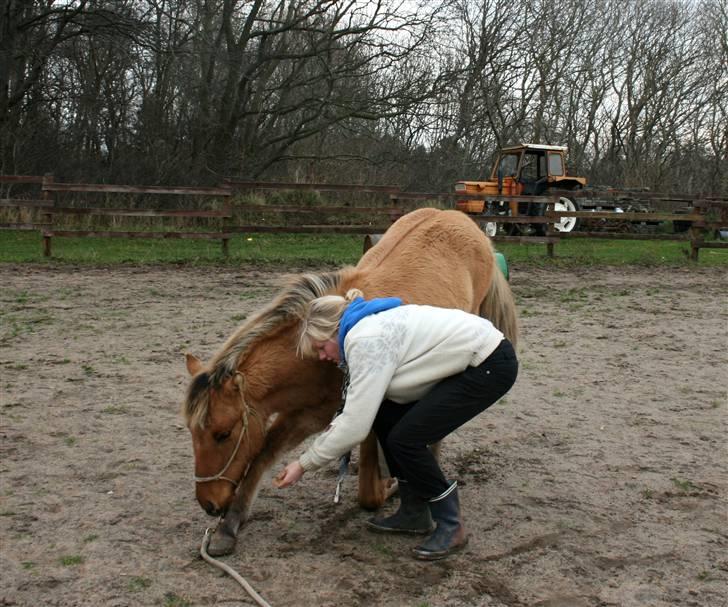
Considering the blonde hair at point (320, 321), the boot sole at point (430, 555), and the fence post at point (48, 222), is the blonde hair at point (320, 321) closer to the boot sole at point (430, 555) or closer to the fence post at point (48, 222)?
the boot sole at point (430, 555)

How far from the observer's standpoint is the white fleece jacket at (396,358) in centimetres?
282

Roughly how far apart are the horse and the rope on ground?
42 mm

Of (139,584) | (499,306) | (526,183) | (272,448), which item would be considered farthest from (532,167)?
(139,584)

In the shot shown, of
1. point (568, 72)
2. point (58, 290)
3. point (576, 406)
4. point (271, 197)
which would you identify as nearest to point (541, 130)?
point (568, 72)

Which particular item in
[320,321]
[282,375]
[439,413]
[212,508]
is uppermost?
[320,321]

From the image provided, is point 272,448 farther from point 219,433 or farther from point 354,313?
point 354,313

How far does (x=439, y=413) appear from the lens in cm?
304

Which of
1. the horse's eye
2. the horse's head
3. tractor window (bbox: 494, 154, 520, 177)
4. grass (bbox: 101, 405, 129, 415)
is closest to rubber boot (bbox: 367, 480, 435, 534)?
the horse's head

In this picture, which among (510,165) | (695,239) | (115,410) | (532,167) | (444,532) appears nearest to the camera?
(444,532)

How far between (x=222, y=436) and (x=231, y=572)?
52cm

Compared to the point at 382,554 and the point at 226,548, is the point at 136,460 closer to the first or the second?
the point at 226,548

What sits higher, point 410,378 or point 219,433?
point 410,378

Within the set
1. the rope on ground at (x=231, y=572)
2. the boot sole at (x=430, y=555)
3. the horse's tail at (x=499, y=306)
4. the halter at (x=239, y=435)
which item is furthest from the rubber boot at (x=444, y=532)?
the horse's tail at (x=499, y=306)

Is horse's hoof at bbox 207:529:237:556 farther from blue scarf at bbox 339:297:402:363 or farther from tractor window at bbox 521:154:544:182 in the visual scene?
tractor window at bbox 521:154:544:182
